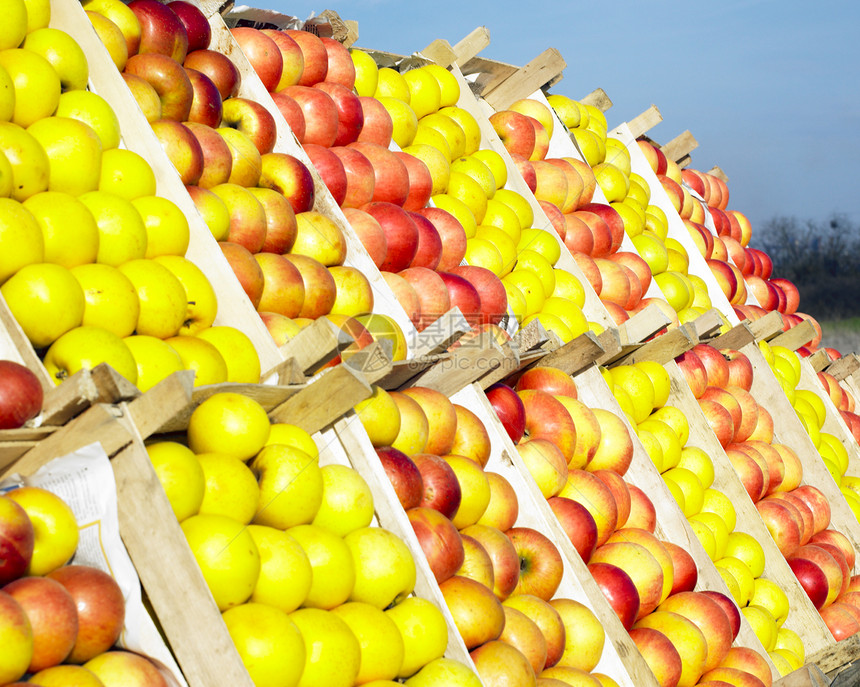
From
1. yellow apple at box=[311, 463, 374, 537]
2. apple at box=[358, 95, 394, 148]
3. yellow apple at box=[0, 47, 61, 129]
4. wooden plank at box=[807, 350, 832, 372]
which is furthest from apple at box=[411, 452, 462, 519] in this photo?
wooden plank at box=[807, 350, 832, 372]

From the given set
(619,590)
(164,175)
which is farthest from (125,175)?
(619,590)

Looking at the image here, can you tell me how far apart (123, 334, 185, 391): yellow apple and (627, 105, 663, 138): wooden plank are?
416 cm

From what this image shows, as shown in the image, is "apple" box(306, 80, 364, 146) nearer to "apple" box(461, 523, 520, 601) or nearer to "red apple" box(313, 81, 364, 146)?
"red apple" box(313, 81, 364, 146)

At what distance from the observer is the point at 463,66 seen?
4.49 metres

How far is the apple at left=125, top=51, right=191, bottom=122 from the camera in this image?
2.53 metres

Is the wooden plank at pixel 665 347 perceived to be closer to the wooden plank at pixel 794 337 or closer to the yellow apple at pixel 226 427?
the wooden plank at pixel 794 337

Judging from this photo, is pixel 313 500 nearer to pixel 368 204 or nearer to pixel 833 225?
pixel 368 204

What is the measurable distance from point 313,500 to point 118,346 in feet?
1.68

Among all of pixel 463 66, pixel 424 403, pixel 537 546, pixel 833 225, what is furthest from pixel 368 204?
pixel 833 225

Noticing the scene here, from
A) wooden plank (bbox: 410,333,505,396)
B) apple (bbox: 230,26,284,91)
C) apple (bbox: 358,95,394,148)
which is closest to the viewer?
wooden plank (bbox: 410,333,505,396)

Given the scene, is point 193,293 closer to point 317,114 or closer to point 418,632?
point 418,632

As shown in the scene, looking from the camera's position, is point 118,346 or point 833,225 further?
point 833,225

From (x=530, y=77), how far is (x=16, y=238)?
3.41 metres

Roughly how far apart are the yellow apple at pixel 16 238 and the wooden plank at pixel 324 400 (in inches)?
23.7
